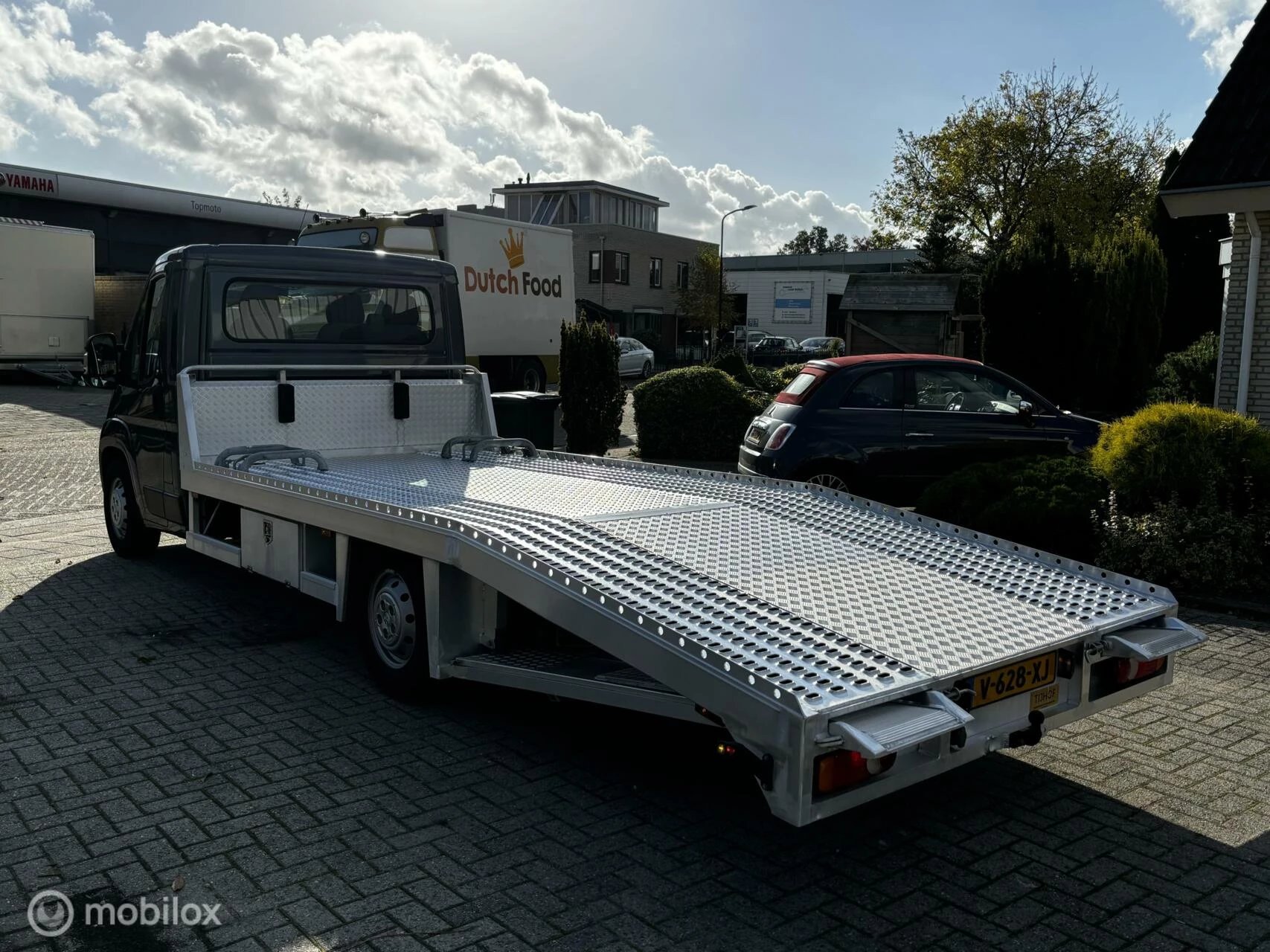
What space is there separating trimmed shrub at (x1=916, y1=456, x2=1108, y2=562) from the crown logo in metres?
12.7

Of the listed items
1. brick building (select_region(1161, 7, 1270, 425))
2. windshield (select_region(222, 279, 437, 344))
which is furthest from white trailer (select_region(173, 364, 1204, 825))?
brick building (select_region(1161, 7, 1270, 425))

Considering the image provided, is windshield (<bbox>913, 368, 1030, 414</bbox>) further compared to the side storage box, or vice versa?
windshield (<bbox>913, 368, 1030, 414</bbox>)

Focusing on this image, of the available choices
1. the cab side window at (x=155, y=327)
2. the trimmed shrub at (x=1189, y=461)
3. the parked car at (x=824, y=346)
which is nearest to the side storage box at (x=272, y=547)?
the cab side window at (x=155, y=327)

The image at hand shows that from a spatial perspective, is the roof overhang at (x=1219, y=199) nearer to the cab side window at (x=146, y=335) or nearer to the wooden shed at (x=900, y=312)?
the cab side window at (x=146, y=335)

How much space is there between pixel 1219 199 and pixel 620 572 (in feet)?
30.2

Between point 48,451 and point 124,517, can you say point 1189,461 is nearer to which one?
point 124,517

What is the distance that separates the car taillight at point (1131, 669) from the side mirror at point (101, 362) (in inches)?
284

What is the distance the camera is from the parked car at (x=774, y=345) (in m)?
47.7

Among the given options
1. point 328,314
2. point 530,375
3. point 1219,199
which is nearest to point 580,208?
point 530,375

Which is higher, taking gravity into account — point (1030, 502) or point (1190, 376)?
point (1190, 376)

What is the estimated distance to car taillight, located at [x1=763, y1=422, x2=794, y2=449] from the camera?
366 inches

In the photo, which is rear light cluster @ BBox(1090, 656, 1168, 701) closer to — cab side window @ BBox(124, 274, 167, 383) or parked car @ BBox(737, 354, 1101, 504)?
parked car @ BBox(737, 354, 1101, 504)

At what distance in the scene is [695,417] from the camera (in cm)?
1412

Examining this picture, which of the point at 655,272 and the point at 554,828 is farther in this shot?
the point at 655,272
